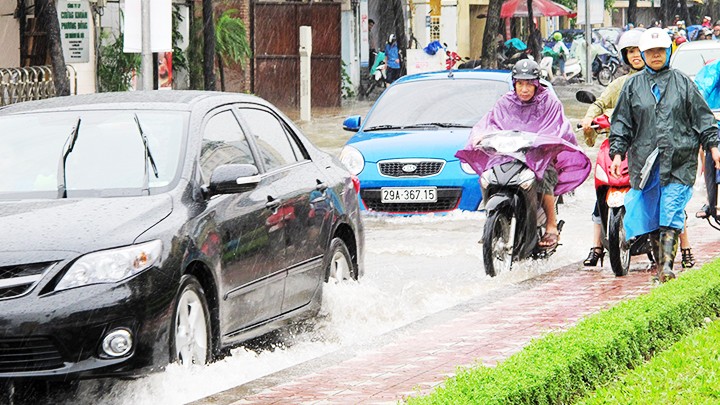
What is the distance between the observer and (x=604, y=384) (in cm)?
696

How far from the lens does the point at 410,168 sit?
599 inches

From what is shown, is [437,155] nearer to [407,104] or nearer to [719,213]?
[407,104]

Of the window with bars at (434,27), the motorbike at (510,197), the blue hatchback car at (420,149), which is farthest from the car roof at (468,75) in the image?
the window with bars at (434,27)

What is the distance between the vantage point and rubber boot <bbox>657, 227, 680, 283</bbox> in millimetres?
10570

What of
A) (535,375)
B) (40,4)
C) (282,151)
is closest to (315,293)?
(282,151)

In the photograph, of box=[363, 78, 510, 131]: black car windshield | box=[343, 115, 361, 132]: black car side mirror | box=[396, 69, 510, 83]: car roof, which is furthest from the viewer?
box=[396, 69, 510, 83]: car roof

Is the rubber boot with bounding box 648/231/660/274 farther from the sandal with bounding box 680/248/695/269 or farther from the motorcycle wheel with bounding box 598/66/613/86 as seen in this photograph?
the motorcycle wheel with bounding box 598/66/613/86

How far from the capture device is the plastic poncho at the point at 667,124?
10.6m

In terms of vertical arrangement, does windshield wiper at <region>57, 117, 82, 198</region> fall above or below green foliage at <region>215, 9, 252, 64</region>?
below

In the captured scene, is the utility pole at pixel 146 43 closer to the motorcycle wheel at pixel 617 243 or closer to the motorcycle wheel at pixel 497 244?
the motorcycle wheel at pixel 497 244

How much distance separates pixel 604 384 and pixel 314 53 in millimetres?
30631

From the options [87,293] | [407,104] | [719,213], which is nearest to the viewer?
[87,293]

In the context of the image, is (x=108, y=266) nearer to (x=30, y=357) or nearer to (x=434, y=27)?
(x=30, y=357)

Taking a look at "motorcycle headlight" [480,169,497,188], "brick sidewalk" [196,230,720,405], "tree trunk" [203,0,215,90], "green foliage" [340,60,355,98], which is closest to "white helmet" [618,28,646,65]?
"motorcycle headlight" [480,169,497,188]
